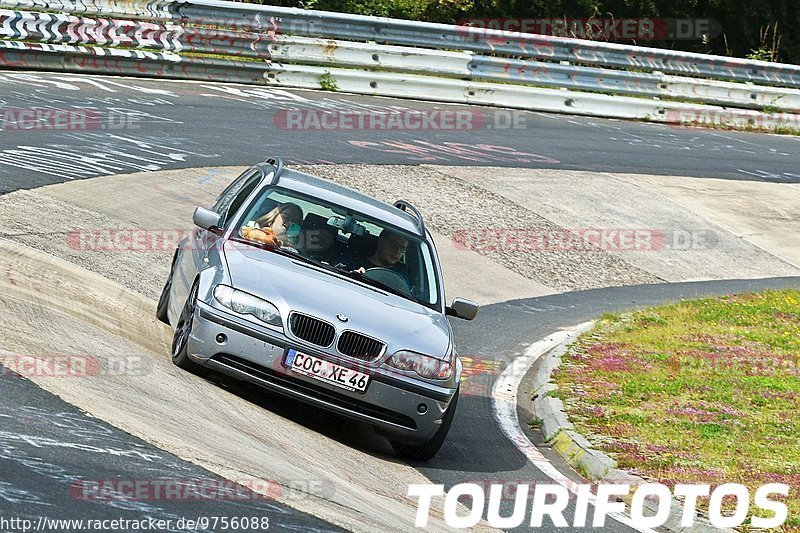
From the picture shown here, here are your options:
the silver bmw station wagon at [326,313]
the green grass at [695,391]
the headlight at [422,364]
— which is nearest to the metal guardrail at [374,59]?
the green grass at [695,391]

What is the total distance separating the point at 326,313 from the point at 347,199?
191 centimetres

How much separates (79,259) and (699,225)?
432 inches

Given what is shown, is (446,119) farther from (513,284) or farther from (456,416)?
(456,416)

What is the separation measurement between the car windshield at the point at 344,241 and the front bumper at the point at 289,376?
3.64 feet

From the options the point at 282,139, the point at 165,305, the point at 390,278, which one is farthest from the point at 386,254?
the point at 282,139

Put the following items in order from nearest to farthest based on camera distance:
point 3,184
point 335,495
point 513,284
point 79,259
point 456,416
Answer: point 335,495 < point 456,416 < point 79,259 < point 3,184 < point 513,284

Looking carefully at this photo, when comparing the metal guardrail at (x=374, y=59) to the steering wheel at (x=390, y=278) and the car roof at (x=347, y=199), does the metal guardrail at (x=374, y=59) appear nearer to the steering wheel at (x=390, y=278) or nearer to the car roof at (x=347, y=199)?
the car roof at (x=347, y=199)

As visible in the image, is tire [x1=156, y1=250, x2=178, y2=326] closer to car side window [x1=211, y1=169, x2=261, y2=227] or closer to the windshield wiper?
car side window [x1=211, y1=169, x2=261, y2=227]

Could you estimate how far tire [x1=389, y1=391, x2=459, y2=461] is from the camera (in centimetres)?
862

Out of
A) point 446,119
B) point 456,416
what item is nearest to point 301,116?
point 446,119

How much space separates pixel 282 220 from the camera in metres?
9.45

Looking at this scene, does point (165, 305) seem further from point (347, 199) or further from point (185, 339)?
point (185, 339)

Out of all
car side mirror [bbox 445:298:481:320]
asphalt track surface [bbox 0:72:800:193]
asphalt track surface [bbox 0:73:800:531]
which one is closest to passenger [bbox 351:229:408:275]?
car side mirror [bbox 445:298:481:320]

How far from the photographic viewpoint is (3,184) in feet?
44.9
